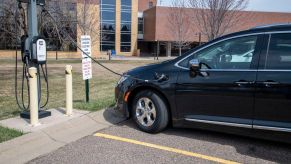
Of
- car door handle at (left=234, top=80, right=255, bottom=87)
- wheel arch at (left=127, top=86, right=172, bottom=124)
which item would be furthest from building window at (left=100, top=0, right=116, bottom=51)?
car door handle at (left=234, top=80, right=255, bottom=87)

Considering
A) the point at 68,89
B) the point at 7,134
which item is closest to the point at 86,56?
the point at 68,89

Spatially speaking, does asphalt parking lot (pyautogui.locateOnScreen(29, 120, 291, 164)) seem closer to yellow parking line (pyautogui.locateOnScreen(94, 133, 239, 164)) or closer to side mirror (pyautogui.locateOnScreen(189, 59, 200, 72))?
yellow parking line (pyautogui.locateOnScreen(94, 133, 239, 164))

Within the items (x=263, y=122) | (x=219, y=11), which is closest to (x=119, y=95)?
(x=263, y=122)

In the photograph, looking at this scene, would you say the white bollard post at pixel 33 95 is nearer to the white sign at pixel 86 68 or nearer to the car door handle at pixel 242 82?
the white sign at pixel 86 68

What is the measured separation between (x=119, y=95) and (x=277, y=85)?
2.64 meters

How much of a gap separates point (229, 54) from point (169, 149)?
160 cm

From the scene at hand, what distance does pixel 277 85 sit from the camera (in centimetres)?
411

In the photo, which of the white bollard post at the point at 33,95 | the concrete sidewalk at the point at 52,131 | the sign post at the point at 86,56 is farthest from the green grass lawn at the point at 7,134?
the sign post at the point at 86,56

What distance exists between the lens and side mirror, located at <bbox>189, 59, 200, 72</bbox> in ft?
Answer: 15.4

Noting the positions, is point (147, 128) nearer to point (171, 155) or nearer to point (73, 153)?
point (171, 155)

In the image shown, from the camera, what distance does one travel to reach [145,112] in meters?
5.29

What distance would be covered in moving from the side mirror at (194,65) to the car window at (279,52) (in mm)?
931

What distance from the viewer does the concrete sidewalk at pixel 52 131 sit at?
174 inches

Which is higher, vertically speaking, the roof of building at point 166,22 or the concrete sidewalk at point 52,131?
the roof of building at point 166,22
